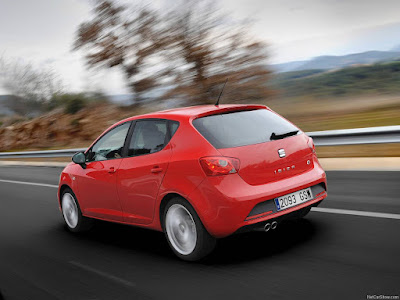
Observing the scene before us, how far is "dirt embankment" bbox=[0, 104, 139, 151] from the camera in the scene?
987 inches

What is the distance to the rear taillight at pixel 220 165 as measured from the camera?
4453 mm

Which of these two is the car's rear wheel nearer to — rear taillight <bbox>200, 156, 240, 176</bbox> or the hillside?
rear taillight <bbox>200, 156, 240, 176</bbox>

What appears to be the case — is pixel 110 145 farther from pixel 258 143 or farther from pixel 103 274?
pixel 258 143

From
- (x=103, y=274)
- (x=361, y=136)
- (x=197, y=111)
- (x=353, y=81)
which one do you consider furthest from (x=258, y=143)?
(x=353, y=81)

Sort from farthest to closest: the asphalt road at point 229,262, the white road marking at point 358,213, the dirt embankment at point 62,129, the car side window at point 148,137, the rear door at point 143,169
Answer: the dirt embankment at point 62,129 → the white road marking at point 358,213 → the car side window at point 148,137 → the rear door at point 143,169 → the asphalt road at point 229,262

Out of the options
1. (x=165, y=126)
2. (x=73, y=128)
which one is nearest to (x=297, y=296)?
(x=165, y=126)

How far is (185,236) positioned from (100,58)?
18.7m

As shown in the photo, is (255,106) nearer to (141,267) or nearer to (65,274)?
(141,267)

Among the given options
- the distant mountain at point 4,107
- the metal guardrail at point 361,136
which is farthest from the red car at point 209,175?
the distant mountain at point 4,107

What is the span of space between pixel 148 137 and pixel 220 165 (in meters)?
1.16

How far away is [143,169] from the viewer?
5.17 metres

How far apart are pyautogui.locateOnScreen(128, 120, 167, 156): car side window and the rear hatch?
0.46 m

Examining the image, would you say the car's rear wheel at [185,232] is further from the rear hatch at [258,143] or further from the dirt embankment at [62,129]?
the dirt embankment at [62,129]

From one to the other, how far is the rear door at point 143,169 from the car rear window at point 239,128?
45cm
